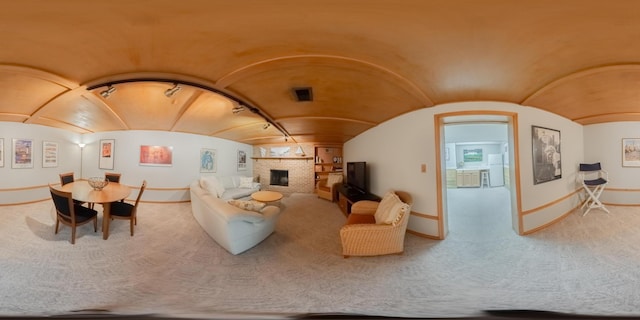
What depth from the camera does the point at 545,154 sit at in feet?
6.23

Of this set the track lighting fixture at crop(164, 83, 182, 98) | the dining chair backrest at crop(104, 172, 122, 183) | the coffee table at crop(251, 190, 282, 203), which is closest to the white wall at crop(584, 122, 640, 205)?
the coffee table at crop(251, 190, 282, 203)

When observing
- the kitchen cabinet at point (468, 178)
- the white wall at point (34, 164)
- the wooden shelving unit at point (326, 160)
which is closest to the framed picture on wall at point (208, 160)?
the white wall at point (34, 164)

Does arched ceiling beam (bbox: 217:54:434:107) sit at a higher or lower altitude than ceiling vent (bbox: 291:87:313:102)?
higher

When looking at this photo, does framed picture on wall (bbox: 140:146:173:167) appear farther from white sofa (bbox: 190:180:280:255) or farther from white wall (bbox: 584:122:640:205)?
white wall (bbox: 584:122:640:205)

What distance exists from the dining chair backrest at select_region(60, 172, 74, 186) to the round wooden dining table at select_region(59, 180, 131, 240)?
23 millimetres

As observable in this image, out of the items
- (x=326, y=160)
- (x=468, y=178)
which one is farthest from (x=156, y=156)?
(x=468, y=178)

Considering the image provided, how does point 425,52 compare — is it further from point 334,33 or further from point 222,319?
point 222,319

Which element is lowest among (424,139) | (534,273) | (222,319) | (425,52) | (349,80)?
(534,273)

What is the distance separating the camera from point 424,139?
6.63 ft

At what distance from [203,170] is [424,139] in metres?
2.00

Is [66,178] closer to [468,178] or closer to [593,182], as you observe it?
[593,182]

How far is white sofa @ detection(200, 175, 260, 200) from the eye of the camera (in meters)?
1.22

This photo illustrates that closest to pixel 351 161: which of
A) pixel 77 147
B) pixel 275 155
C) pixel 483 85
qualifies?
pixel 275 155

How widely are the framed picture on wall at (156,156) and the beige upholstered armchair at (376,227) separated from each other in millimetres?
1118
